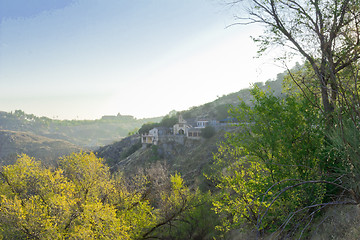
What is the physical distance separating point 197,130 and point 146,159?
15946mm

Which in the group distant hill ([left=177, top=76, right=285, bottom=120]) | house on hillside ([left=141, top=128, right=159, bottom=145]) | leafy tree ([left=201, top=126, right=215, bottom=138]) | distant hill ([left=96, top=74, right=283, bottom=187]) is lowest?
distant hill ([left=96, top=74, right=283, bottom=187])

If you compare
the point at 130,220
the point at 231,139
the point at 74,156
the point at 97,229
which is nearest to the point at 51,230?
the point at 97,229

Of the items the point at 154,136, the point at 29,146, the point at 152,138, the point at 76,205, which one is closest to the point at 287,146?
the point at 76,205

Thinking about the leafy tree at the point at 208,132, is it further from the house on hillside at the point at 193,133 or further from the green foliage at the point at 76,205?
the green foliage at the point at 76,205

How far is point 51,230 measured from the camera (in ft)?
39.6

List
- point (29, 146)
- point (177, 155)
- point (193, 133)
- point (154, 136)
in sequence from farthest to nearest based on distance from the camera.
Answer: point (29, 146), point (154, 136), point (193, 133), point (177, 155)

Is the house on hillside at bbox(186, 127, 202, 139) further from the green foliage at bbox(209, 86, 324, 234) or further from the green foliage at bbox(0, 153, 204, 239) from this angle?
the green foliage at bbox(209, 86, 324, 234)

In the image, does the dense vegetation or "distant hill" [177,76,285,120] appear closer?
the dense vegetation

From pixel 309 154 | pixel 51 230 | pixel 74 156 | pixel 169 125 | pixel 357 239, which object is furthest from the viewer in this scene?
pixel 169 125

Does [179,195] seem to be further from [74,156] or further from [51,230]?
[51,230]

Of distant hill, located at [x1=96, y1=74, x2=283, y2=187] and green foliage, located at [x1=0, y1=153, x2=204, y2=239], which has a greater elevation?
green foliage, located at [x1=0, y1=153, x2=204, y2=239]

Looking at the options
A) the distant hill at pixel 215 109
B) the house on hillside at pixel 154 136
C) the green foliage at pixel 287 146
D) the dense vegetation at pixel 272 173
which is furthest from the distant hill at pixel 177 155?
the green foliage at pixel 287 146

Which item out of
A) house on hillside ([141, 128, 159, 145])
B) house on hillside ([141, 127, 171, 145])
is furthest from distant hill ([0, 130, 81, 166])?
house on hillside ([141, 127, 171, 145])

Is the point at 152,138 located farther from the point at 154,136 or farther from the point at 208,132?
the point at 208,132
